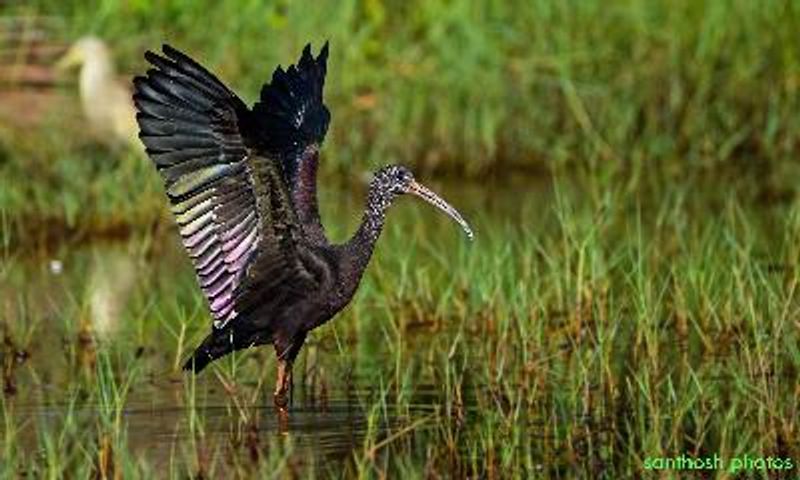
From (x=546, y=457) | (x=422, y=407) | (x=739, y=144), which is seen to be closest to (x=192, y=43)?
(x=739, y=144)

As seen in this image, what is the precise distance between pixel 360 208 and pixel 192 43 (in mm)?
1722

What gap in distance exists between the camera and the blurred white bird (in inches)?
492

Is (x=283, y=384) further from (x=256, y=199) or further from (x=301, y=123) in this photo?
(x=301, y=123)

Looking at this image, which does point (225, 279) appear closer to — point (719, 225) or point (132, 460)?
point (132, 460)

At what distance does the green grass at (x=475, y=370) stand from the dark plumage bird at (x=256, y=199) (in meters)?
0.25

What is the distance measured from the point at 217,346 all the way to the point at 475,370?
96cm

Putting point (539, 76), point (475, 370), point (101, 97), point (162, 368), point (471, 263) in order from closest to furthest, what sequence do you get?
point (475, 370) < point (162, 368) < point (471, 263) < point (539, 76) < point (101, 97)

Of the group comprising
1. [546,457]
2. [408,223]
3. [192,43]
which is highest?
[192,43]

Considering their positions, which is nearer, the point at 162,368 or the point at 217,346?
the point at 217,346

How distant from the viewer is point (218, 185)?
690 centimetres

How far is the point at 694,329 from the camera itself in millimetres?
8219

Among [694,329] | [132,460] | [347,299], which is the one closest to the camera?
[132,460]

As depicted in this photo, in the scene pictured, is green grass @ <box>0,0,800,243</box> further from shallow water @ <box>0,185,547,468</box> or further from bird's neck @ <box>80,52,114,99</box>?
shallow water @ <box>0,185,547,468</box>

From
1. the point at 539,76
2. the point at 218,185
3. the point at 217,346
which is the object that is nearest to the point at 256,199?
the point at 218,185
